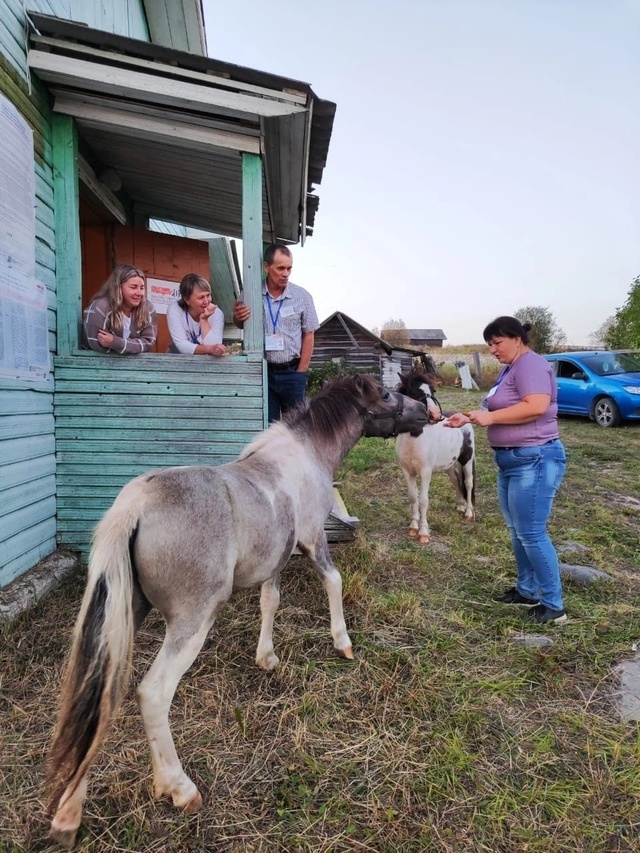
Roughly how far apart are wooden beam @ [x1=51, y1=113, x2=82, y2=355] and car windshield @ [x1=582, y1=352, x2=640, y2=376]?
1377 cm

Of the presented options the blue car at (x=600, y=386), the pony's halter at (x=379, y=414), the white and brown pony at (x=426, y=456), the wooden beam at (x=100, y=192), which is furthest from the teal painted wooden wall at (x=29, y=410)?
the blue car at (x=600, y=386)

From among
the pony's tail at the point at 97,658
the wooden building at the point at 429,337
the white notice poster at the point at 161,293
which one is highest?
the wooden building at the point at 429,337

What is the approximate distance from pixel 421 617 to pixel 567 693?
1014 millimetres

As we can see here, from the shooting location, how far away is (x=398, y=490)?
743 cm

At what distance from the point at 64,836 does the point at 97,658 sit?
2.14 ft

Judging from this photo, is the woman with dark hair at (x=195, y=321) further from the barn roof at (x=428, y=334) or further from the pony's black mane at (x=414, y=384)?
the barn roof at (x=428, y=334)

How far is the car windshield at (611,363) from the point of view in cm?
1366

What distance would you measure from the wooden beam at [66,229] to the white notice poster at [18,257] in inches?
10.3

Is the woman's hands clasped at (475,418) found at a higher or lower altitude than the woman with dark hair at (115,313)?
lower

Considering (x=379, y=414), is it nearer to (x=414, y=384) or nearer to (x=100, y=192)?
(x=414, y=384)

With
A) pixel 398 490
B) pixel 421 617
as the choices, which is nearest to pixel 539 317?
pixel 398 490

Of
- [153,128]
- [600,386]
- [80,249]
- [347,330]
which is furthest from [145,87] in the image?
[347,330]

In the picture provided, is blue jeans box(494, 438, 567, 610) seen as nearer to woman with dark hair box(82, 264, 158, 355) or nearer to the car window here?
woman with dark hair box(82, 264, 158, 355)

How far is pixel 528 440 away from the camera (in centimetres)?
328
